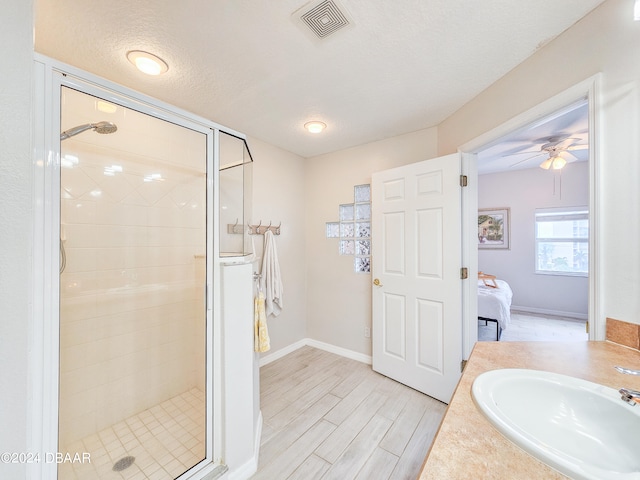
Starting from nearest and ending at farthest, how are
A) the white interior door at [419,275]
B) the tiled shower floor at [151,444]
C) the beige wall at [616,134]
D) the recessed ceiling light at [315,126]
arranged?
the beige wall at [616,134] → the tiled shower floor at [151,444] → the white interior door at [419,275] → the recessed ceiling light at [315,126]

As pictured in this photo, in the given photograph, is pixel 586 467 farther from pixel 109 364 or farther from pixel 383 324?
pixel 109 364

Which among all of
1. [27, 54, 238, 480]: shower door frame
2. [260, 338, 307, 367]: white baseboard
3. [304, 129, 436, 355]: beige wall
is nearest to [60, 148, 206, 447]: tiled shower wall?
[27, 54, 238, 480]: shower door frame

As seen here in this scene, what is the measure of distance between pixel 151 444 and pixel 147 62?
7.72 feet

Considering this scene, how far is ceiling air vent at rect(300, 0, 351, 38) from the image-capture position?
1.16m

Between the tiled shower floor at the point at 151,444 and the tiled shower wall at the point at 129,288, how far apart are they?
0.09 meters

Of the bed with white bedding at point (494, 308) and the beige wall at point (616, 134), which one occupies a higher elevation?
the beige wall at point (616, 134)

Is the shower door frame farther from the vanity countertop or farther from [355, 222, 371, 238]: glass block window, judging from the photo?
[355, 222, 371, 238]: glass block window

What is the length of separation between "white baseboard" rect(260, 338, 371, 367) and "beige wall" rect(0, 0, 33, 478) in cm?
216

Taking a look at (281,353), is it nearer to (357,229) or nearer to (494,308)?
(357,229)

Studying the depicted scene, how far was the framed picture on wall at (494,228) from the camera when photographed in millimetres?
4785

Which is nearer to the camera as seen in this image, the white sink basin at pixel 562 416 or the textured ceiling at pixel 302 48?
the white sink basin at pixel 562 416

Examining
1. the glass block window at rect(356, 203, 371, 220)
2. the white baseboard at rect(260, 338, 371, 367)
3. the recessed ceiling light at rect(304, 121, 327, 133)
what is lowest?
the white baseboard at rect(260, 338, 371, 367)

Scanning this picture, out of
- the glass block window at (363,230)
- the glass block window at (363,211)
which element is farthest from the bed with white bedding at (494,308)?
the glass block window at (363,211)

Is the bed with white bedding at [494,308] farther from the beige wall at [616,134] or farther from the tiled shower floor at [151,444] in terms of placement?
the tiled shower floor at [151,444]
